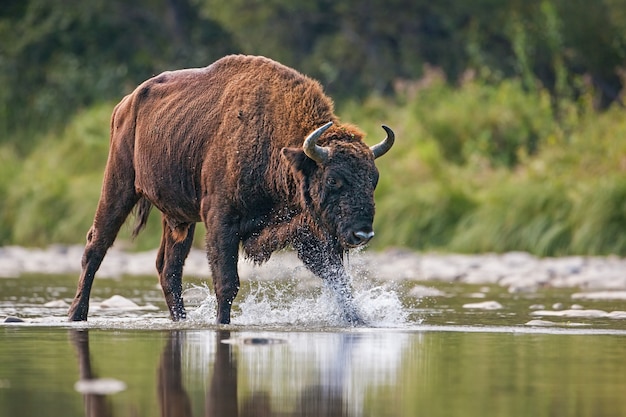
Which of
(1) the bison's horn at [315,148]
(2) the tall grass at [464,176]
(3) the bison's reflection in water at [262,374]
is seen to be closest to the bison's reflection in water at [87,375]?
(3) the bison's reflection in water at [262,374]

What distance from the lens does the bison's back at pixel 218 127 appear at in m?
10.3

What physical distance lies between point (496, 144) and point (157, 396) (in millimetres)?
16858

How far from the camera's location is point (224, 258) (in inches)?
404

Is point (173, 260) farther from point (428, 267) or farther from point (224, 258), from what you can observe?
point (428, 267)

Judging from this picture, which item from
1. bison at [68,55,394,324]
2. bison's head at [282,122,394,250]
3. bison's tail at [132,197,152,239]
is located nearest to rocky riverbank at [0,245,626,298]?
bison's tail at [132,197,152,239]

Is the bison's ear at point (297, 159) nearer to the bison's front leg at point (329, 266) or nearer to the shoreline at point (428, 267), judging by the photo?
the bison's front leg at point (329, 266)

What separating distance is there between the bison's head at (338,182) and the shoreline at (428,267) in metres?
3.34

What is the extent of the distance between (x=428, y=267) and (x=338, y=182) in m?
7.34

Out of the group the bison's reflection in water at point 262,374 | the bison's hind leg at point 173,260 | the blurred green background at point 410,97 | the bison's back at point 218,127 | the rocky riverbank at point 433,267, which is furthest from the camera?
the blurred green background at point 410,97

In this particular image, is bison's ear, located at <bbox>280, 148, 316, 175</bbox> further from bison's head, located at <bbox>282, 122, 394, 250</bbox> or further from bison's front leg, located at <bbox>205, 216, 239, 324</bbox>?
bison's front leg, located at <bbox>205, 216, 239, 324</bbox>

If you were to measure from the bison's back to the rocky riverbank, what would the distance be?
236 cm

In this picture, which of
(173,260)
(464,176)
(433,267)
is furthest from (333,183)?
(464,176)

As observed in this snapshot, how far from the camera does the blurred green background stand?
1886 cm

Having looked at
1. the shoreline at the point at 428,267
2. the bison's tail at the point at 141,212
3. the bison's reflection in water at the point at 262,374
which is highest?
the bison's tail at the point at 141,212
